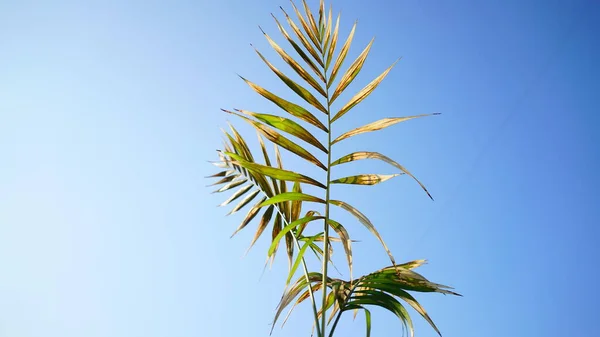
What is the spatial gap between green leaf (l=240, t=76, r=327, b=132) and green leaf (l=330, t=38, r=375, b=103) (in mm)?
121

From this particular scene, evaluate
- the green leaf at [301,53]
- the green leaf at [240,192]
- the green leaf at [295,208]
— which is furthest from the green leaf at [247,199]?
the green leaf at [301,53]

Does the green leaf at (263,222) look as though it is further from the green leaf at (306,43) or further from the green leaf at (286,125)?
Answer: the green leaf at (306,43)

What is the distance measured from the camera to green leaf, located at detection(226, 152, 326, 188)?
1110 mm

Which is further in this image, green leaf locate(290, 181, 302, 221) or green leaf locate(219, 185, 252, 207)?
green leaf locate(219, 185, 252, 207)

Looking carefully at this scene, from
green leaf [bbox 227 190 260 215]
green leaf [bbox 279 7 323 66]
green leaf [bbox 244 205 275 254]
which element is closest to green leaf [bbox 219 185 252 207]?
green leaf [bbox 227 190 260 215]

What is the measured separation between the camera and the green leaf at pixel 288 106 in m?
1.22

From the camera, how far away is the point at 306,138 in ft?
4.04

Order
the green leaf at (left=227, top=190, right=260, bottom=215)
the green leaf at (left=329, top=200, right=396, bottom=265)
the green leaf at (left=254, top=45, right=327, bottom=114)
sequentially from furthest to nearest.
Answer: the green leaf at (left=227, top=190, right=260, bottom=215), the green leaf at (left=254, top=45, right=327, bottom=114), the green leaf at (left=329, top=200, right=396, bottom=265)

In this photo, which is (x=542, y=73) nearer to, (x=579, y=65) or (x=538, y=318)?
(x=579, y=65)

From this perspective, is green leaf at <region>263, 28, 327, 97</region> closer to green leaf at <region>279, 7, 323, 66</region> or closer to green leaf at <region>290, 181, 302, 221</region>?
green leaf at <region>279, 7, 323, 66</region>

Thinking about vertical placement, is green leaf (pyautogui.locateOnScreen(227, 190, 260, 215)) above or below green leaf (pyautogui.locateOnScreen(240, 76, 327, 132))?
below

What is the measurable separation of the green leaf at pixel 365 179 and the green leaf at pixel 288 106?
17 cm

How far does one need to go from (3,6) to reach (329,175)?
5174 mm

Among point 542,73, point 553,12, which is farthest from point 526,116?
point 553,12
